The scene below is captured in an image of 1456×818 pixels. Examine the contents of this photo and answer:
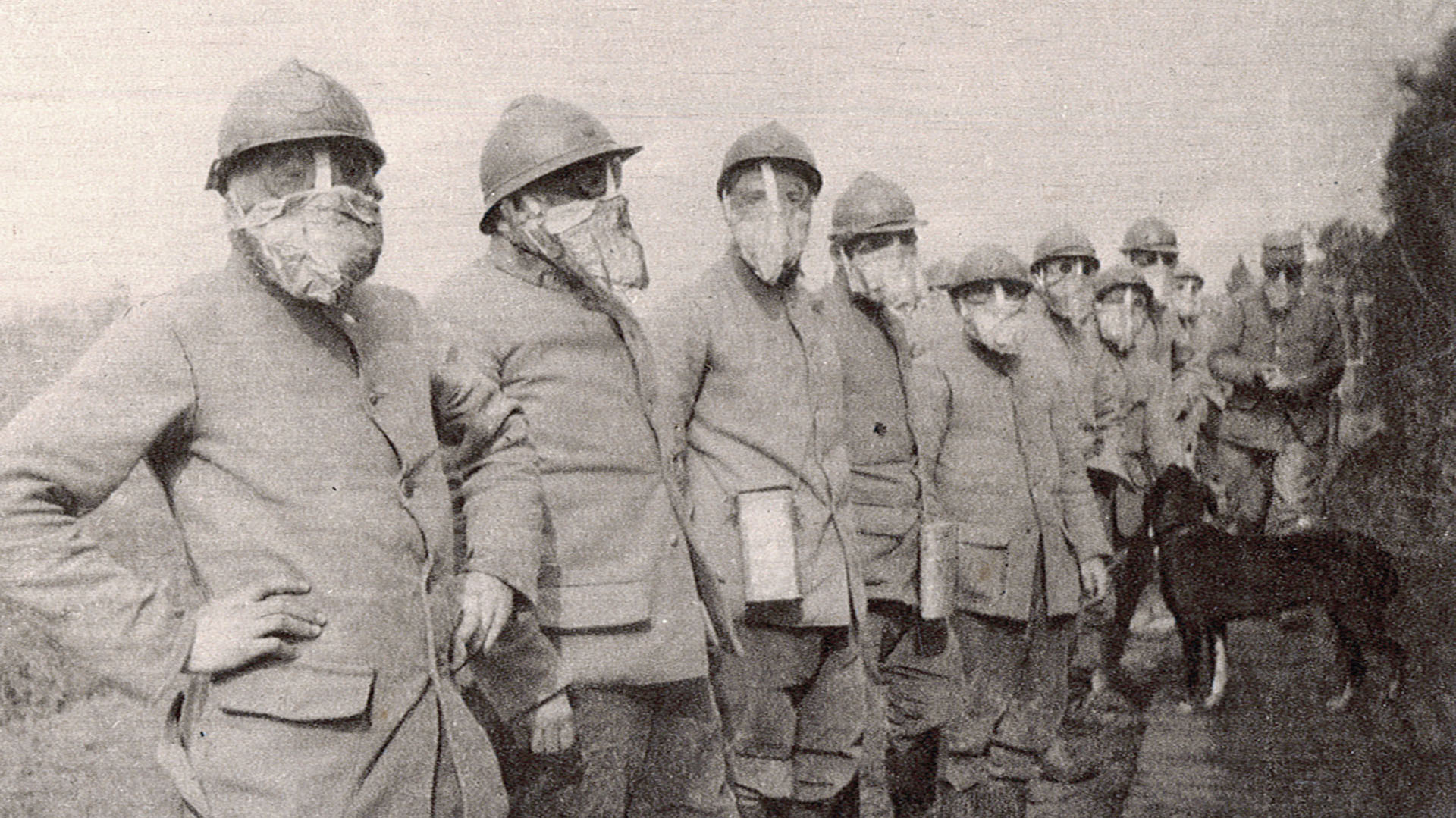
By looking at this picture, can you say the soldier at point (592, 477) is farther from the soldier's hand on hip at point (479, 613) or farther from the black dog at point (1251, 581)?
the black dog at point (1251, 581)

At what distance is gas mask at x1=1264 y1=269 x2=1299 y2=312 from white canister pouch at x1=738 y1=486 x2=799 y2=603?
589 centimetres

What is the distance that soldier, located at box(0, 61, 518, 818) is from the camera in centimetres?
256

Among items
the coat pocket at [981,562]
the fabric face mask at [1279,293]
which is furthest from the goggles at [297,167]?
the fabric face mask at [1279,293]

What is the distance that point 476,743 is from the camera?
9.90 ft

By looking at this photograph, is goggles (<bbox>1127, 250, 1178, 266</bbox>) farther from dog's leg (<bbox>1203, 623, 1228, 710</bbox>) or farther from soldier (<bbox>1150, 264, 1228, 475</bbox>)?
dog's leg (<bbox>1203, 623, 1228, 710</bbox>)

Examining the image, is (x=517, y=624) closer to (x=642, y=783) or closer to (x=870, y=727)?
(x=642, y=783)

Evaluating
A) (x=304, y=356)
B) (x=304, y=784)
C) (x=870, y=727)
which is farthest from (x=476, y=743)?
(x=870, y=727)

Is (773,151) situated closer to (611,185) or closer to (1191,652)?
(611,185)

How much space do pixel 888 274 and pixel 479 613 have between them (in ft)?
9.56

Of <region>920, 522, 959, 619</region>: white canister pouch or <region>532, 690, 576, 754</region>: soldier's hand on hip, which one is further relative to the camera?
<region>920, 522, 959, 619</region>: white canister pouch

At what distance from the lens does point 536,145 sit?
388 centimetres

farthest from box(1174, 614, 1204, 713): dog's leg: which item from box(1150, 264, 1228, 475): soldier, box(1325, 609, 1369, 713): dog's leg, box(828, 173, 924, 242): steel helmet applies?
box(828, 173, 924, 242): steel helmet

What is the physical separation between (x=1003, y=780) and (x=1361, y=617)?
9.35 ft

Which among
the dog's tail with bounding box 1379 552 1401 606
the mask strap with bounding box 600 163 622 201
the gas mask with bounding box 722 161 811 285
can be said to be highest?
the mask strap with bounding box 600 163 622 201
